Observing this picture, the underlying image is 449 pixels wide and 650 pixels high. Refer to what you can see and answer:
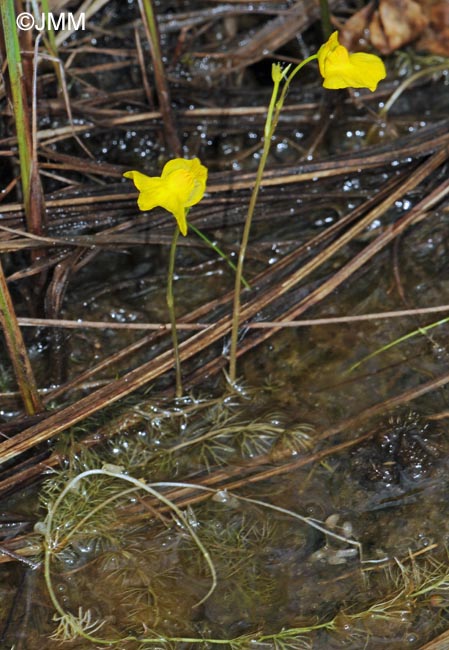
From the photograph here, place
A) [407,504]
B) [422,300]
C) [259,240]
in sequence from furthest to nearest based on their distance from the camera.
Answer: [259,240], [422,300], [407,504]

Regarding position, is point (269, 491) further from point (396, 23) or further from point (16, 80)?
point (396, 23)

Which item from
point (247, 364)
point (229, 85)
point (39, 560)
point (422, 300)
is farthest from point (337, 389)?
point (229, 85)

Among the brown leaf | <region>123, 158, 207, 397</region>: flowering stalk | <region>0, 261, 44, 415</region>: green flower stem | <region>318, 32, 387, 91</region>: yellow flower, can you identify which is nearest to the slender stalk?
<region>0, 261, 44, 415</region>: green flower stem

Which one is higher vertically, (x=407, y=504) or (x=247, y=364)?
(x=247, y=364)

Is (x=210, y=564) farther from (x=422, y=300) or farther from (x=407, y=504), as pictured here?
(x=422, y=300)

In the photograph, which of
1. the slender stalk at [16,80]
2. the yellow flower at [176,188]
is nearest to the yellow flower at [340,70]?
the yellow flower at [176,188]

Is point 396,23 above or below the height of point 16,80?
above

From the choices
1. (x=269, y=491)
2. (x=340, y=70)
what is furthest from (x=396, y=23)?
(x=269, y=491)
